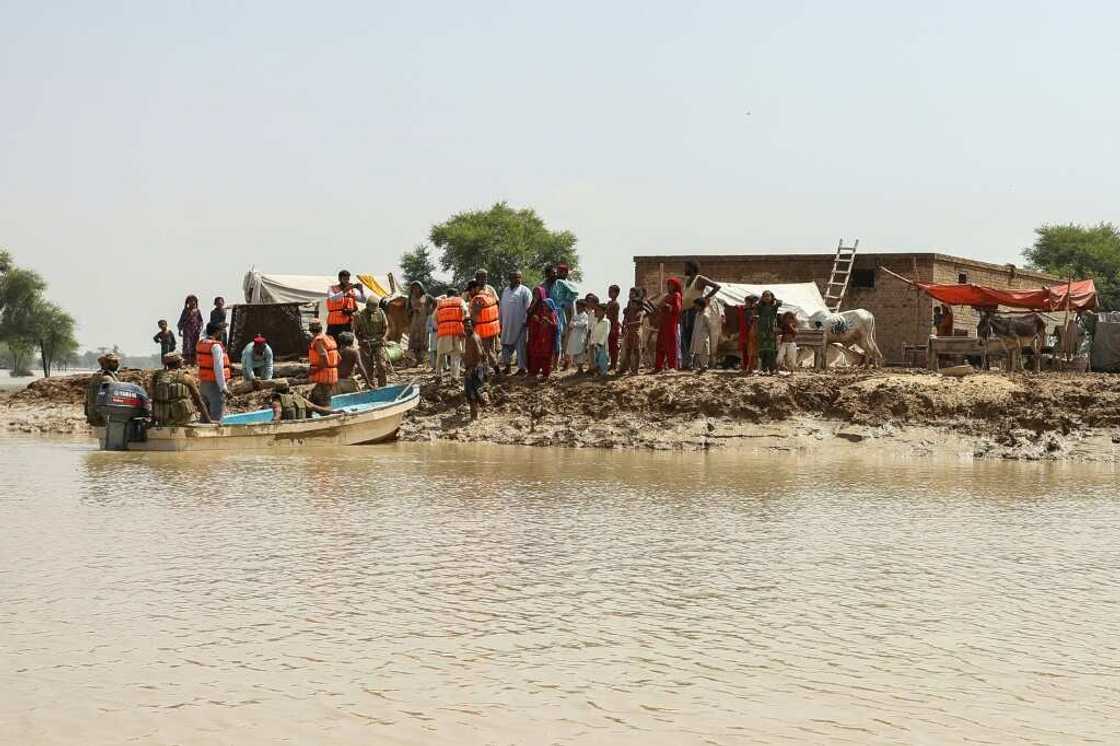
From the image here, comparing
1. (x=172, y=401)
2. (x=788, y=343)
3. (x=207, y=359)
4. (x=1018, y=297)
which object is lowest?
(x=172, y=401)

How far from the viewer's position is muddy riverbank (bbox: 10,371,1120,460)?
18469 millimetres

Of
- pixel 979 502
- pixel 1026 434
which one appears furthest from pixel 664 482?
pixel 1026 434

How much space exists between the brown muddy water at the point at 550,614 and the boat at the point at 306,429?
275 centimetres

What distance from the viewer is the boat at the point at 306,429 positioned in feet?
54.4

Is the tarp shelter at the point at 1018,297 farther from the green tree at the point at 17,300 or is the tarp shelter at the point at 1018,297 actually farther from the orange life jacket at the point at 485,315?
the green tree at the point at 17,300

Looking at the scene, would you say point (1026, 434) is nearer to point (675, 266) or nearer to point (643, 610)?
point (643, 610)

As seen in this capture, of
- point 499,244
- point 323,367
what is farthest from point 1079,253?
point 323,367

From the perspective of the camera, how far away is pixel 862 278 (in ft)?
106

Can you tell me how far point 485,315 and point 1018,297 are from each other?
31.0 feet

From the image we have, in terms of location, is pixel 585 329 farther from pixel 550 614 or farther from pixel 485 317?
pixel 550 614

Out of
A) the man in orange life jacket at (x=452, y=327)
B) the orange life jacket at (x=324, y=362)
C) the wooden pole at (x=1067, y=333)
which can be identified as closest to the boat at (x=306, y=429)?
the orange life jacket at (x=324, y=362)

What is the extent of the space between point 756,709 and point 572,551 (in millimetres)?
4037

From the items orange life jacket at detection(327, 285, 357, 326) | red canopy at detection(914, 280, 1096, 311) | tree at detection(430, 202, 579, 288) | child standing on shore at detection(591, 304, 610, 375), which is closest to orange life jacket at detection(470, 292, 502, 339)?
child standing on shore at detection(591, 304, 610, 375)

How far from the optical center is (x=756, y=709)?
5637 mm
